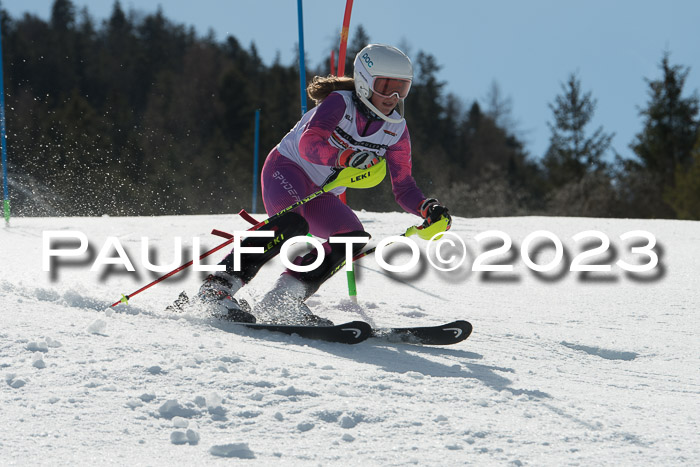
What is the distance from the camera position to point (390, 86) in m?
3.28

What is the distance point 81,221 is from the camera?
26.4ft

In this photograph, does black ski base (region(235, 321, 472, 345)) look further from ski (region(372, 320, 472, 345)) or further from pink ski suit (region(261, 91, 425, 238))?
pink ski suit (region(261, 91, 425, 238))

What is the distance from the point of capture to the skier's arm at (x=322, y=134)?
3180 millimetres

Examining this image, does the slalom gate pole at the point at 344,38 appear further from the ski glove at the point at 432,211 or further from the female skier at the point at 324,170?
the ski glove at the point at 432,211

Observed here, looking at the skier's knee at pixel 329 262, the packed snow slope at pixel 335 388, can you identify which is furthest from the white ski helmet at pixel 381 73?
the packed snow slope at pixel 335 388

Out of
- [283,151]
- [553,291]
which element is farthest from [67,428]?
[553,291]

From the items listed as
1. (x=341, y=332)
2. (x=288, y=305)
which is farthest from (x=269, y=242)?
(x=341, y=332)

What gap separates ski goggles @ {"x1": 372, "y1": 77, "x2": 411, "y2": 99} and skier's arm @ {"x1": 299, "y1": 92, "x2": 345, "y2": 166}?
0.18 m

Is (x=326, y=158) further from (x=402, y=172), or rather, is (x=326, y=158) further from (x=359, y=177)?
(x=402, y=172)

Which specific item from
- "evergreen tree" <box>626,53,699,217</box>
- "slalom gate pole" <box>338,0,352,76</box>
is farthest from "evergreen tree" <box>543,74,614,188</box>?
"slalom gate pole" <box>338,0,352,76</box>

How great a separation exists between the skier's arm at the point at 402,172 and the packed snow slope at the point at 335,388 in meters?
0.66

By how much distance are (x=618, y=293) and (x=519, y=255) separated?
4.52 feet

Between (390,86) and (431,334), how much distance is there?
113 centimetres

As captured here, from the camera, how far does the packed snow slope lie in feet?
5.74
